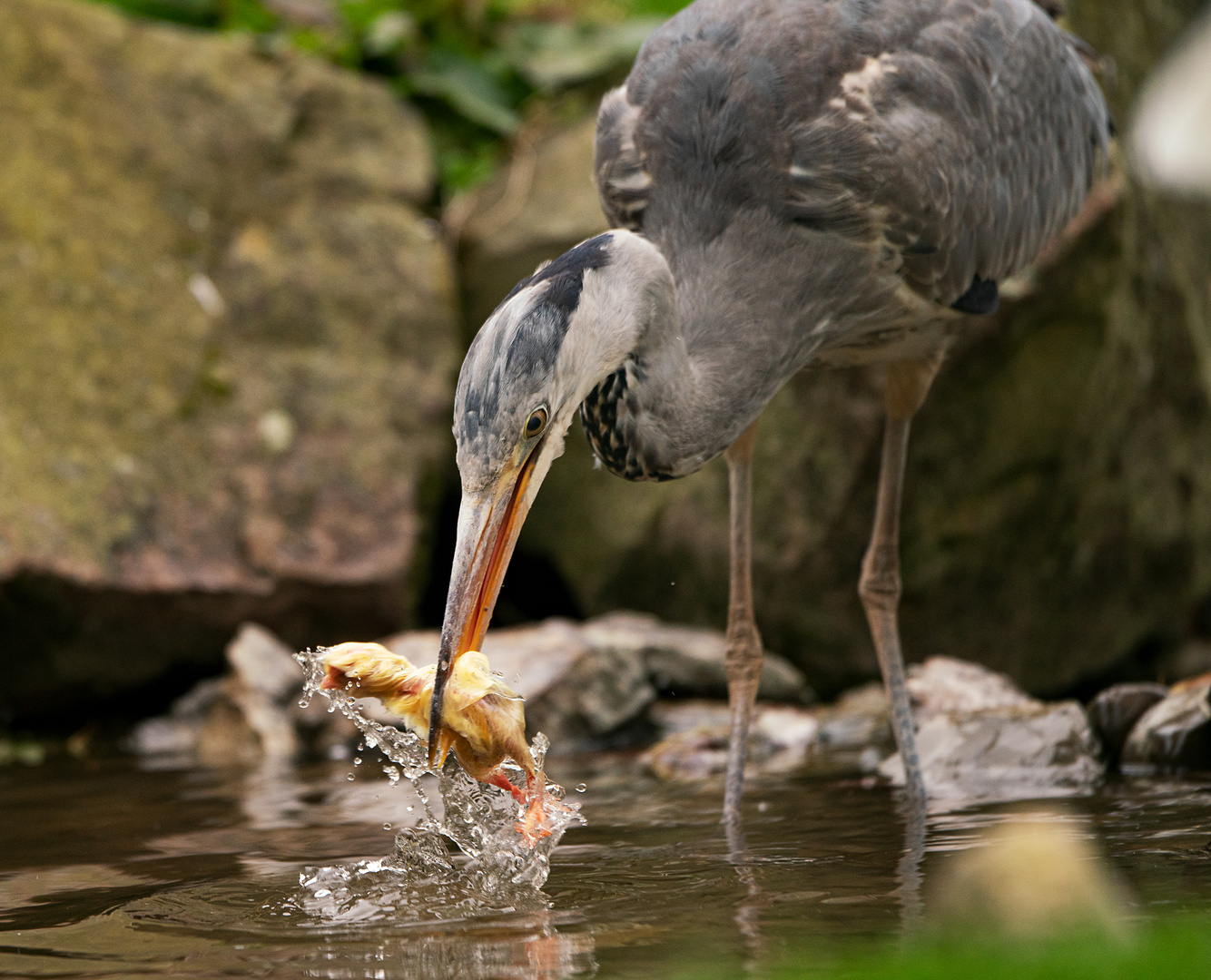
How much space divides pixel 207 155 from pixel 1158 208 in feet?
17.0

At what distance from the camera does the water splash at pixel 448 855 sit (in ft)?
11.1

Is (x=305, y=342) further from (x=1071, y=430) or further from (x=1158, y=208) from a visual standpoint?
(x=1158, y=208)

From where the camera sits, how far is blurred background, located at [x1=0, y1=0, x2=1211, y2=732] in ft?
22.2

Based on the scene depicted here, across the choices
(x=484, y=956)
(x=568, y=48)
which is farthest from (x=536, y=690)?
(x=568, y=48)

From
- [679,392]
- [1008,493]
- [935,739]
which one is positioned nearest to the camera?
[679,392]

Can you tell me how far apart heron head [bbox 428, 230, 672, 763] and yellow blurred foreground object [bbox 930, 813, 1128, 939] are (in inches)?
49.8

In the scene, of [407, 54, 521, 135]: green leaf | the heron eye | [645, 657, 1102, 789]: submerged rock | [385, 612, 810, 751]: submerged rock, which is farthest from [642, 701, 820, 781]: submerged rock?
[407, 54, 521, 135]: green leaf

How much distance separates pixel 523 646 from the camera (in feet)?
20.7

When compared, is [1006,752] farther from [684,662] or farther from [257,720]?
[257,720]

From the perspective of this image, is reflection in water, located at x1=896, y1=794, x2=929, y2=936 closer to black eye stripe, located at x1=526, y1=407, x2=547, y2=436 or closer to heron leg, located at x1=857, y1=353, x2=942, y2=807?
heron leg, located at x1=857, y1=353, x2=942, y2=807

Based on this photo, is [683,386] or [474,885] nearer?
[474,885]

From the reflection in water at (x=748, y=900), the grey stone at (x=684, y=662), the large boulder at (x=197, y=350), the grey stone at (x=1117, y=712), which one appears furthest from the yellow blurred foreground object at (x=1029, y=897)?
the large boulder at (x=197, y=350)

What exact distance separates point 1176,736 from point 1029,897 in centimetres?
263

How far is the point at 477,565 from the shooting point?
3395mm
